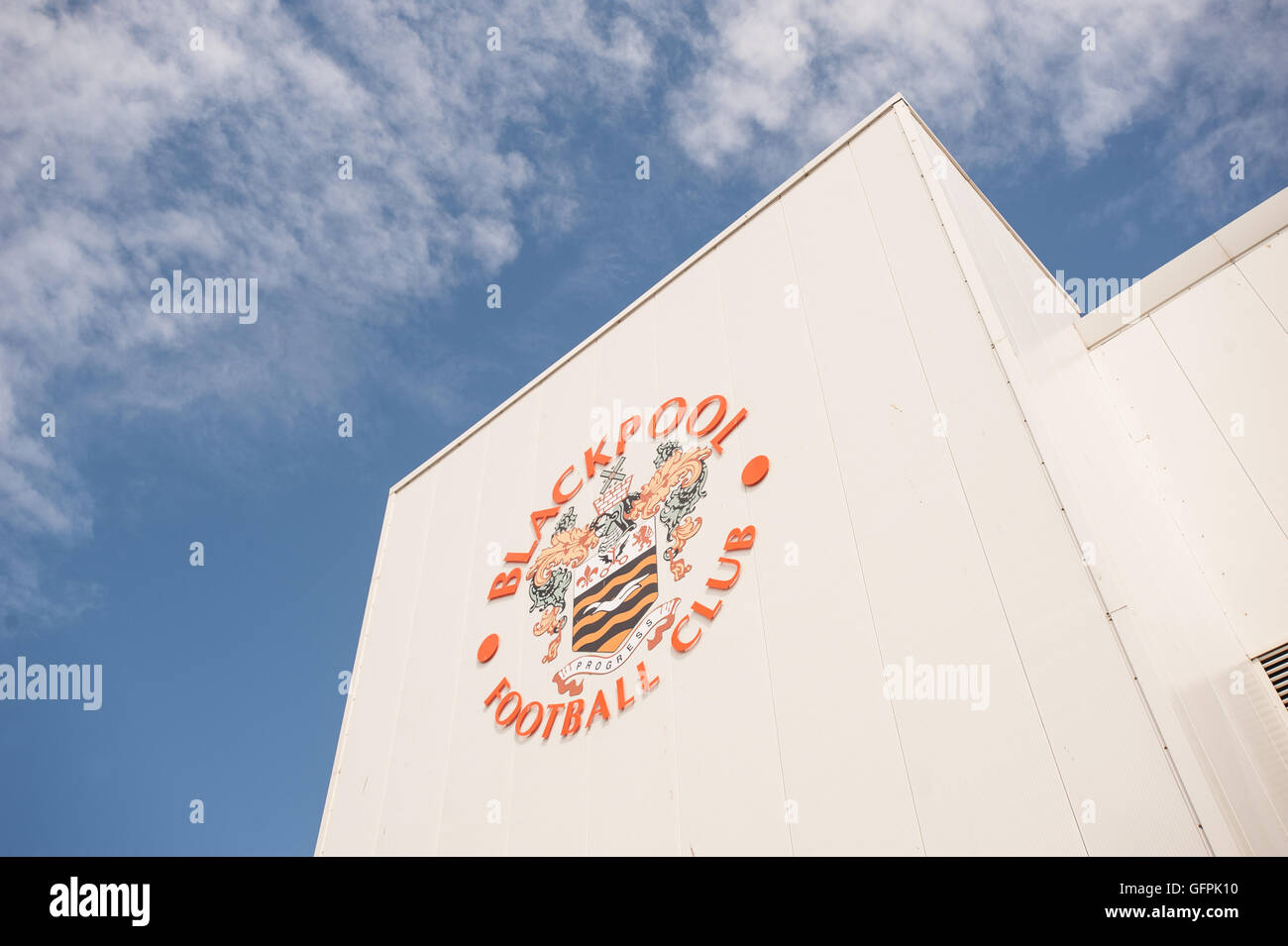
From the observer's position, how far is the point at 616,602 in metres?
6.73

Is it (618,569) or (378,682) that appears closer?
(618,569)

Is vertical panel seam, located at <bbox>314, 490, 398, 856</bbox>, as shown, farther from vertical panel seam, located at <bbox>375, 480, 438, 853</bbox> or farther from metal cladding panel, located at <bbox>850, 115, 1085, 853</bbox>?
metal cladding panel, located at <bbox>850, 115, 1085, 853</bbox>

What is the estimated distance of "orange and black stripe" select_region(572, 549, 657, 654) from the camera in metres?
6.55

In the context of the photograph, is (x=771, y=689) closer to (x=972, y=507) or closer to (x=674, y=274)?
(x=972, y=507)

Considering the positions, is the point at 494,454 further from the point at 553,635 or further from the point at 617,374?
the point at 553,635

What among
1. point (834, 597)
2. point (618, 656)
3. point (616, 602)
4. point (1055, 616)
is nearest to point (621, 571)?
point (616, 602)

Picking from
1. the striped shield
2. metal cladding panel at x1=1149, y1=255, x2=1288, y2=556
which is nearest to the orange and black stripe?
the striped shield

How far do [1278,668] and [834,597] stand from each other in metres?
2.90
